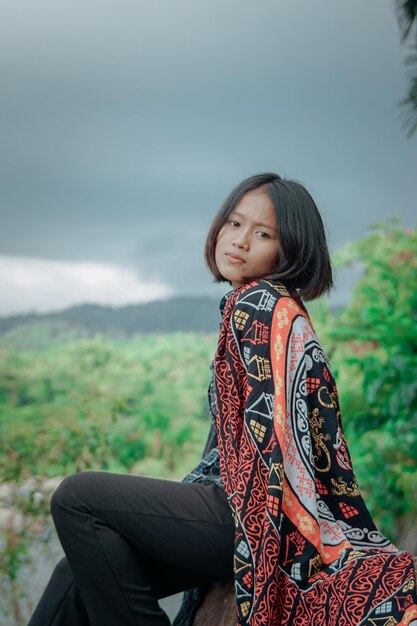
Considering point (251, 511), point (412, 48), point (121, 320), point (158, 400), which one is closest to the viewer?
point (251, 511)

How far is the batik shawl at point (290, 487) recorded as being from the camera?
5.26 feet

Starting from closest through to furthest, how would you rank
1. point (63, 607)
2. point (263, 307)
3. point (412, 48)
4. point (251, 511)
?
point (251, 511) → point (263, 307) → point (63, 607) → point (412, 48)

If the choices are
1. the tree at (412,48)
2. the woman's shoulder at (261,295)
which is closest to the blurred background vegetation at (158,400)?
the tree at (412,48)

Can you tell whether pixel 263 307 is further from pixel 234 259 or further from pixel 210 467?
pixel 210 467

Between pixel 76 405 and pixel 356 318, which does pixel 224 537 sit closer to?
pixel 76 405

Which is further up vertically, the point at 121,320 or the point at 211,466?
the point at 121,320

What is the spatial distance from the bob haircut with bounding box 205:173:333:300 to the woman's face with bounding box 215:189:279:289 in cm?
2

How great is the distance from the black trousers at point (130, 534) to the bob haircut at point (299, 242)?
21.6 inches

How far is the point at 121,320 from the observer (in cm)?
578

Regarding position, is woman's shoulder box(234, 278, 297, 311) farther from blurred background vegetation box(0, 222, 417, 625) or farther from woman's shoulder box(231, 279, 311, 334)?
blurred background vegetation box(0, 222, 417, 625)

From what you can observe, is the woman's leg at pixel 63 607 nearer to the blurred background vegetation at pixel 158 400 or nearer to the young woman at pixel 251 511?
the young woman at pixel 251 511

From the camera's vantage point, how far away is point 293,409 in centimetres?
181

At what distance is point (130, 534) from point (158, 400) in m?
3.67

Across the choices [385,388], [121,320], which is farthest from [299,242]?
[121,320]
